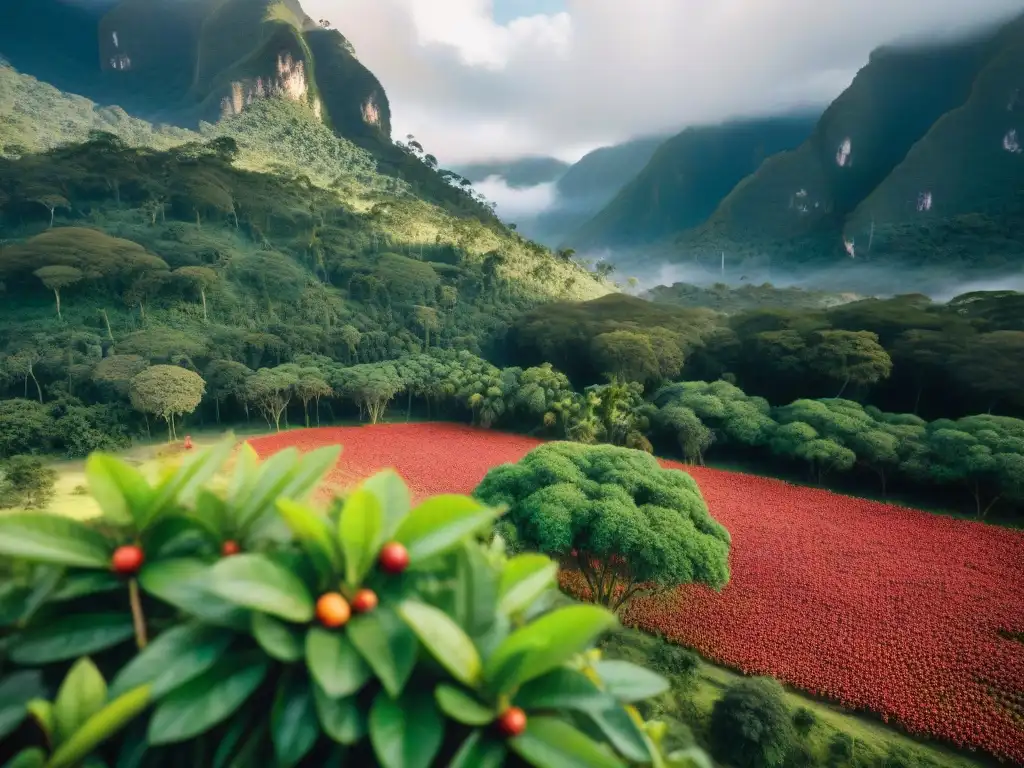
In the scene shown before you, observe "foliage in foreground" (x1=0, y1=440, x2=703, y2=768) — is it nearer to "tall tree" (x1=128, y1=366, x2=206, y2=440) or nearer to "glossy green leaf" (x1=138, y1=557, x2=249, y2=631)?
"glossy green leaf" (x1=138, y1=557, x2=249, y2=631)

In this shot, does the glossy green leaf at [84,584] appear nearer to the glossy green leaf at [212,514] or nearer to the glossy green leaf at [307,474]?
the glossy green leaf at [212,514]

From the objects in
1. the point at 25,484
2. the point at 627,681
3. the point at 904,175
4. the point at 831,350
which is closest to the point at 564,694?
the point at 627,681

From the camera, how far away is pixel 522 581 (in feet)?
3.87

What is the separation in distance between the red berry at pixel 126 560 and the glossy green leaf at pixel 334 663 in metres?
0.42

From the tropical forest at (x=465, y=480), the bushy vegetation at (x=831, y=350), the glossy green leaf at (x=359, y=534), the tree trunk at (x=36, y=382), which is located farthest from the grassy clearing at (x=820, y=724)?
the tree trunk at (x=36, y=382)

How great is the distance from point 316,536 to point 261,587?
132 millimetres

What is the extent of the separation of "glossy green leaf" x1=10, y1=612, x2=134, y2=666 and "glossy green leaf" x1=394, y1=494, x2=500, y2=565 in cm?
57

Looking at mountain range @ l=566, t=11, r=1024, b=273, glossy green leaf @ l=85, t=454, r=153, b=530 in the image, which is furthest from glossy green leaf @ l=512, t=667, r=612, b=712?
mountain range @ l=566, t=11, r=1024, b=273

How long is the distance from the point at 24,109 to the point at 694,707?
3299 inches

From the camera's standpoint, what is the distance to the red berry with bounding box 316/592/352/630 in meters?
0.92

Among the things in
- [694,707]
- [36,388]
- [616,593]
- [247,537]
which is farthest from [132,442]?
[247,537]

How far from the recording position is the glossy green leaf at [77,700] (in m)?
0.87

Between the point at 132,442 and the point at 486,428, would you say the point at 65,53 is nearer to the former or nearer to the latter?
the point at 132,442

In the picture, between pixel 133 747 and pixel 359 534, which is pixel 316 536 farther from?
pixel 133 747
